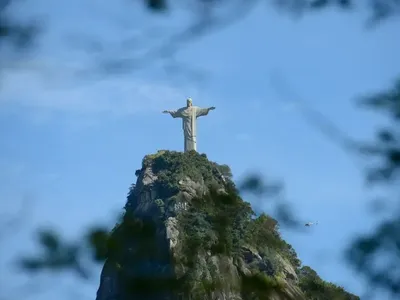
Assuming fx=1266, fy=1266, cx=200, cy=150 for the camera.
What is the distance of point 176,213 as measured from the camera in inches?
1336

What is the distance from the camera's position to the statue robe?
124 ft

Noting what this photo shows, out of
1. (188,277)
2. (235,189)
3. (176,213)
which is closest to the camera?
(235,189)

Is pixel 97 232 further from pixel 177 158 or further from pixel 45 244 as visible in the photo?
pixel 177 158

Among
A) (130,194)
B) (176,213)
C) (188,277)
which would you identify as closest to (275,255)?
(176,213)

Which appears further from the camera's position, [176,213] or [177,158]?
[177,158]

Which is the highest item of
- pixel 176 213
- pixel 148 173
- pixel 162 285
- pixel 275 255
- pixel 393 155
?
pixel 148 173

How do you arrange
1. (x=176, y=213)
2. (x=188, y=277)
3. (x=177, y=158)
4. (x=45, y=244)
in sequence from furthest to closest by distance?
(x=177, y=158) → (x=176, y=213) → (x=188, y=277) → (x=45, y=244)

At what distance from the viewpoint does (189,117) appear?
3775 cm

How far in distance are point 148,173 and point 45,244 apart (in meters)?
31.1

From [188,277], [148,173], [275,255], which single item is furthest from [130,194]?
[188,277]

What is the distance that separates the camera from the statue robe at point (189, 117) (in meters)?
37.7

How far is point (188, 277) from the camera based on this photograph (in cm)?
674

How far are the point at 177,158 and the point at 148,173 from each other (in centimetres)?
99

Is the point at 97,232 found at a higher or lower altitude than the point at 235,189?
lower
